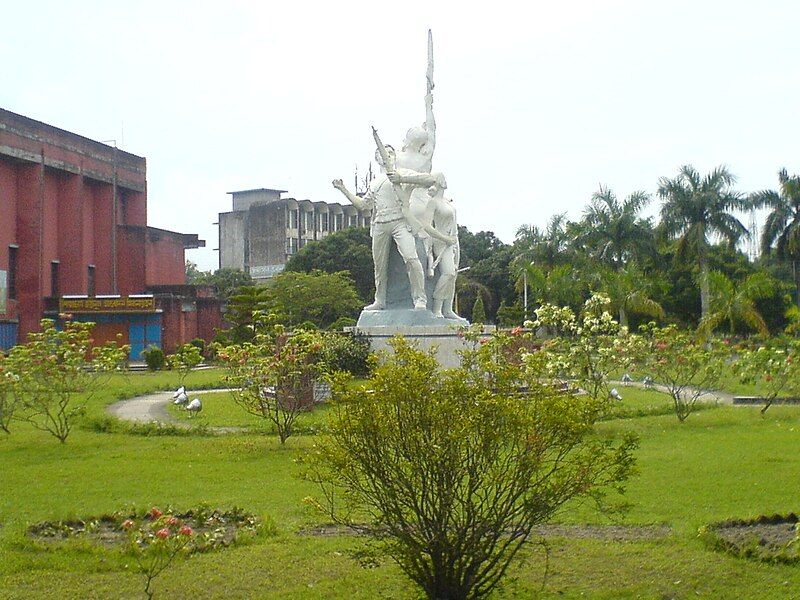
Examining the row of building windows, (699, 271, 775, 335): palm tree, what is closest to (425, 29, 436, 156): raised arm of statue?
(699, 271, 775, 335): palm tree

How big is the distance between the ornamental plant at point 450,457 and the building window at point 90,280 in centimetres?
3478

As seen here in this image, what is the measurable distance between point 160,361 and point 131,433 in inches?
602

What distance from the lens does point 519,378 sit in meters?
5.98

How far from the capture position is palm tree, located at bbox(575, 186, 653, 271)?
40.5 m

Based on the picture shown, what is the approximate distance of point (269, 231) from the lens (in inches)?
2377

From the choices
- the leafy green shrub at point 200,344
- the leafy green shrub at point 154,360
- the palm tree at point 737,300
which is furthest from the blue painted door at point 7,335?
the palm tree at point 737,300

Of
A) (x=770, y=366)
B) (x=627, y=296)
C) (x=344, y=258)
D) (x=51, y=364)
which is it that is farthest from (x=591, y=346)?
(x=344, y=258)

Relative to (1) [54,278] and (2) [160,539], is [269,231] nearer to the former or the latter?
(1) [54,278]

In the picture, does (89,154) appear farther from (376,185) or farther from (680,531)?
(680,531)

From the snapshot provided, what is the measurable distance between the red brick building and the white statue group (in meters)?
17.9

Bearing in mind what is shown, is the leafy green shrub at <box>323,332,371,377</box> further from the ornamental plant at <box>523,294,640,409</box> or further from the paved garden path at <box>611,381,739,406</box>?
the paved garden path at <box>611,381,739,406</box>

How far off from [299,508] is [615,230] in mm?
34258

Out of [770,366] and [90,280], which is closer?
[770,366]

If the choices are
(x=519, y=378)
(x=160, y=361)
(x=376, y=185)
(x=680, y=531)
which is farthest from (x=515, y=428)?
(x=160, y=361)
